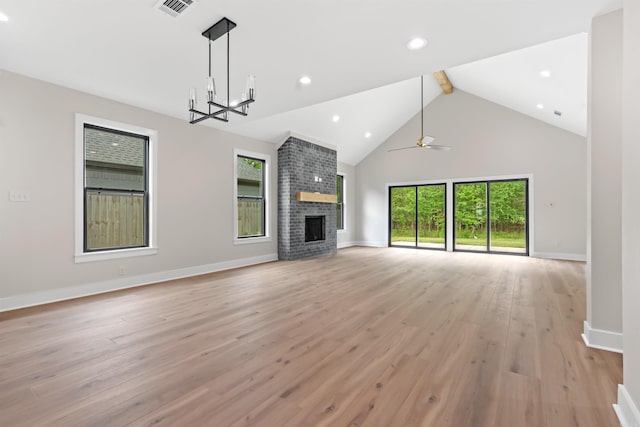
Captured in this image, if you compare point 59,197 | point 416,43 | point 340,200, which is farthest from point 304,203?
point 416,43

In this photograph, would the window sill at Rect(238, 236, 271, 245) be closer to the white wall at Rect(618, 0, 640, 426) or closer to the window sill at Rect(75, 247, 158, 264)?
the window sill at Rect(75, 247, 158, 264)

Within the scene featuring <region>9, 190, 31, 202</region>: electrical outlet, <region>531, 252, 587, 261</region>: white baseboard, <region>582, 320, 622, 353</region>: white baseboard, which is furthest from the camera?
<region>531, 252, 587, 261</region>: white baseboard

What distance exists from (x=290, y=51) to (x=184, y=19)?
101cm

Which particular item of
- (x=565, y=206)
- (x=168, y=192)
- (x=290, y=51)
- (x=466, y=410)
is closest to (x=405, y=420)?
(x=466, y=410)

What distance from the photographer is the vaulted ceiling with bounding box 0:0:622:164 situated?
2445 millimetres

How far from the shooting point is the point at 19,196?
11.5ft

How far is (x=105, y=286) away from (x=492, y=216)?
8.59m

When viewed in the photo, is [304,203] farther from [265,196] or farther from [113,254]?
[113,254]

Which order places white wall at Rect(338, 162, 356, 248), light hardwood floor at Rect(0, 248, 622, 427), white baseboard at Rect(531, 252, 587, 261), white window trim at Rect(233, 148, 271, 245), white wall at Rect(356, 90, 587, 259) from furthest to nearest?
white wall at Rect(338, 162, 356, 248) < white wall at Rect(356, 90, 587, 259) < white baseboard at Rect(531, 252, 587, 261) < white window trim at Rect(233, 148, 271, 245) < light hardwood floor at Rect(0, 248, 622, 427)

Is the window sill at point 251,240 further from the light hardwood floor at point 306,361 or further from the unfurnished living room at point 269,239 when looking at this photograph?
the light hardwood floor at point 306,361

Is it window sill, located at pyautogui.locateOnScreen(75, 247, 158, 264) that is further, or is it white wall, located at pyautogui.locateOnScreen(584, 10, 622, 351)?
window sill, located at pyautogui.locateOnScreen(75, 247, 158, 264)

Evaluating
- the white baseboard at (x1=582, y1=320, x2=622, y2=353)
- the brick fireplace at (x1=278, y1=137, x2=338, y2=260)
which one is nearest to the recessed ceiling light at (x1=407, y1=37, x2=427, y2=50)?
the white baseboard at (x1=582, y1=320, x2=622, y2=353)

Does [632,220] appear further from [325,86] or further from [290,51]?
[325,86]

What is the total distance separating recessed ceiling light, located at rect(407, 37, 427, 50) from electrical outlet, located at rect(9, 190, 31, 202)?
15.1ft
